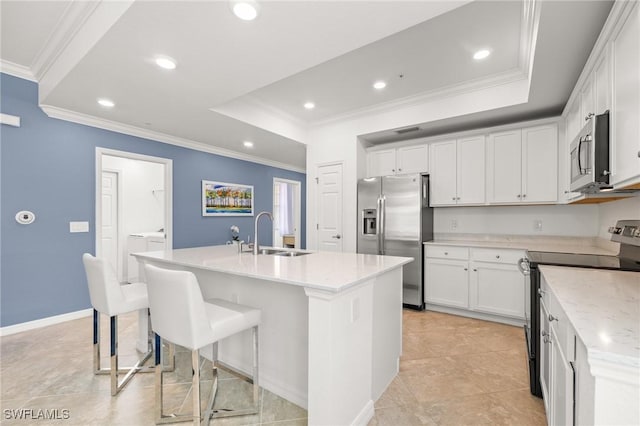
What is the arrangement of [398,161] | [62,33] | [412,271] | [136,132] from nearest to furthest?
[62,33], [412,271], [136,132], [398,161]

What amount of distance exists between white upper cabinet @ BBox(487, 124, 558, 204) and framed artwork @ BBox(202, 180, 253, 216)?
4177mm

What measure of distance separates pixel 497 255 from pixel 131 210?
6064mm

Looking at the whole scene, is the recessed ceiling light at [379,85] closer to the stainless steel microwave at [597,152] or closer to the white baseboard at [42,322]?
the stainless steel microwave at [597,152]

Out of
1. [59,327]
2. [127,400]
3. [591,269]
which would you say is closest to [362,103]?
[591,269]

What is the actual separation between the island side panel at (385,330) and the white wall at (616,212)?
5.70 feet

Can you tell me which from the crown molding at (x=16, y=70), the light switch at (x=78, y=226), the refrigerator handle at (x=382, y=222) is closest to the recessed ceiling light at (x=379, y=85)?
the refrigerator handle at (x=382, y=222)

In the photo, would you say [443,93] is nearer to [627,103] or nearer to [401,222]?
[401,222]

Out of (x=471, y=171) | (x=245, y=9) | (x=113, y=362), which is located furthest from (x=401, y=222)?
(x=113, y=362)

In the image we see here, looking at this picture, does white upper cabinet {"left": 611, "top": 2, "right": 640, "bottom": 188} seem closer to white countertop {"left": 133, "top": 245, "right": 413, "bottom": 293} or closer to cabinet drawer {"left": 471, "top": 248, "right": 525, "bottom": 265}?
white countertop {"left": 133, "top": 245, "right": 413, "bottom": 293}

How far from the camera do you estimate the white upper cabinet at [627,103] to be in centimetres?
123

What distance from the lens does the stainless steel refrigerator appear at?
3689mm

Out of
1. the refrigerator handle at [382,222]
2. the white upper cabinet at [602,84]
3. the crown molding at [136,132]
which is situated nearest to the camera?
the white upper cabinet at [602,84]

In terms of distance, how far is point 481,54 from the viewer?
260 cm

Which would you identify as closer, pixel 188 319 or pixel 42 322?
pixel 188 319
